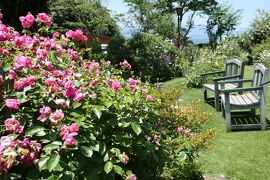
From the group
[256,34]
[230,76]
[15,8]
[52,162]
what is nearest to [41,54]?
[52,162]

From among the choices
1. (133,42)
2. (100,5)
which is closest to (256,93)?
(133,42)

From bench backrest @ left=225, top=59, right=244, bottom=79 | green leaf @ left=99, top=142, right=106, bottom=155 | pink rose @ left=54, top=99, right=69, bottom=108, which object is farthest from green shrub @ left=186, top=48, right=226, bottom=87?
pink rose @ left=54, top=99, right=69, bottom=108

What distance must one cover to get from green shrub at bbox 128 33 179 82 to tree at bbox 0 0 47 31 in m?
4.48

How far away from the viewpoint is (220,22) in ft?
129

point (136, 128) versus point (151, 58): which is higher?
point (136, 128)

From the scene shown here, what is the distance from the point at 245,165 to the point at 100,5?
2078 cm

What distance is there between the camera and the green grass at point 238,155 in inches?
176

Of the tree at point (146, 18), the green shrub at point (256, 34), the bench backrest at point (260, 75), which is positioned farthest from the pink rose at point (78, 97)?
the tree at point (146, 18)

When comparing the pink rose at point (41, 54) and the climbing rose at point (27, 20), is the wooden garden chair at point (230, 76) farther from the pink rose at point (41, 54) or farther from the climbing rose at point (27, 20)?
the pink rose at point (41, 54)

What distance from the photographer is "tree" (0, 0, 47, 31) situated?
1072 cm

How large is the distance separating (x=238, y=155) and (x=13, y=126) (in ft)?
12.3

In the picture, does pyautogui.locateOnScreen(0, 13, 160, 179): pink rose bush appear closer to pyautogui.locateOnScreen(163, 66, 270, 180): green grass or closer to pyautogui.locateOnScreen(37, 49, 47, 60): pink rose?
pyautogui.locateOnScreen(37, 49, 47, 60): pink rose

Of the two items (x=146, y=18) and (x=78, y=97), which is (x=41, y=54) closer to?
(x=78, y=97)

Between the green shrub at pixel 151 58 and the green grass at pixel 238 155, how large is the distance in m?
8.12
